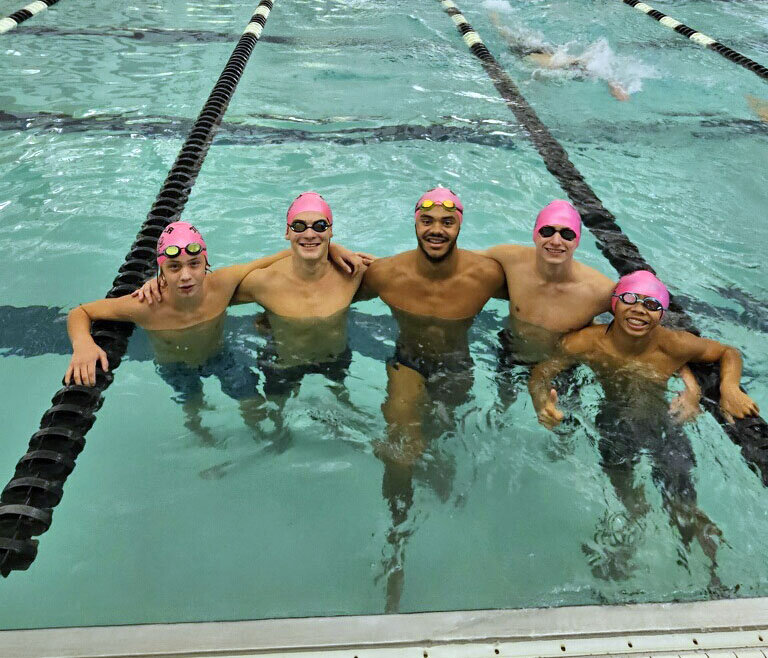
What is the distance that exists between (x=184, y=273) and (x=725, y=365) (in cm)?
206

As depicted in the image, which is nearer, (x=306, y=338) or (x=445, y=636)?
(x=445, y=636)

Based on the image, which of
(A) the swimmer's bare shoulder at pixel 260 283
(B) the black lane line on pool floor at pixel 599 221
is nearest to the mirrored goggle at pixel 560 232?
Answer: (B) the black lane line on pool floor at pixel 599 221

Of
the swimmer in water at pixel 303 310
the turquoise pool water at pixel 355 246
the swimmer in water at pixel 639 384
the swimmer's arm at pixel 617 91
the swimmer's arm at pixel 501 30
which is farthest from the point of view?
the swimmer's arm at pixel 501 30

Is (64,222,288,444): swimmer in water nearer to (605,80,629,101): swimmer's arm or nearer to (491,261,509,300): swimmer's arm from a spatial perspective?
(491,261,509,300): swimmer's arm

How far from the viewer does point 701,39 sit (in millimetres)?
8664

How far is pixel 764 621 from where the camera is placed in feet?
5.74

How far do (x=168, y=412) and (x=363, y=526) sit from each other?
3.33 ft

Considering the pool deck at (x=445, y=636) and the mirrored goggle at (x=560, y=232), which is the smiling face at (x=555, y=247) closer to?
the mirrored goggle at (x=560, y=232)

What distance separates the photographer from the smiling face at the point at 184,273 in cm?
295

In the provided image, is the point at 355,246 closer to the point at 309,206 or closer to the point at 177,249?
the point at 309,206

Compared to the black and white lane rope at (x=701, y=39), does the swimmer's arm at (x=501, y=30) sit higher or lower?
lower

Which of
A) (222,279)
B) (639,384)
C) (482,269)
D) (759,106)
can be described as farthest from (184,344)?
(759,106)

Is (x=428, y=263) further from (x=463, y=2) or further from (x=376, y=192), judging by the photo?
(x=463, y=2)

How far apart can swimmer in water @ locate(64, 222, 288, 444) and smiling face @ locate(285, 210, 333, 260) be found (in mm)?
339
